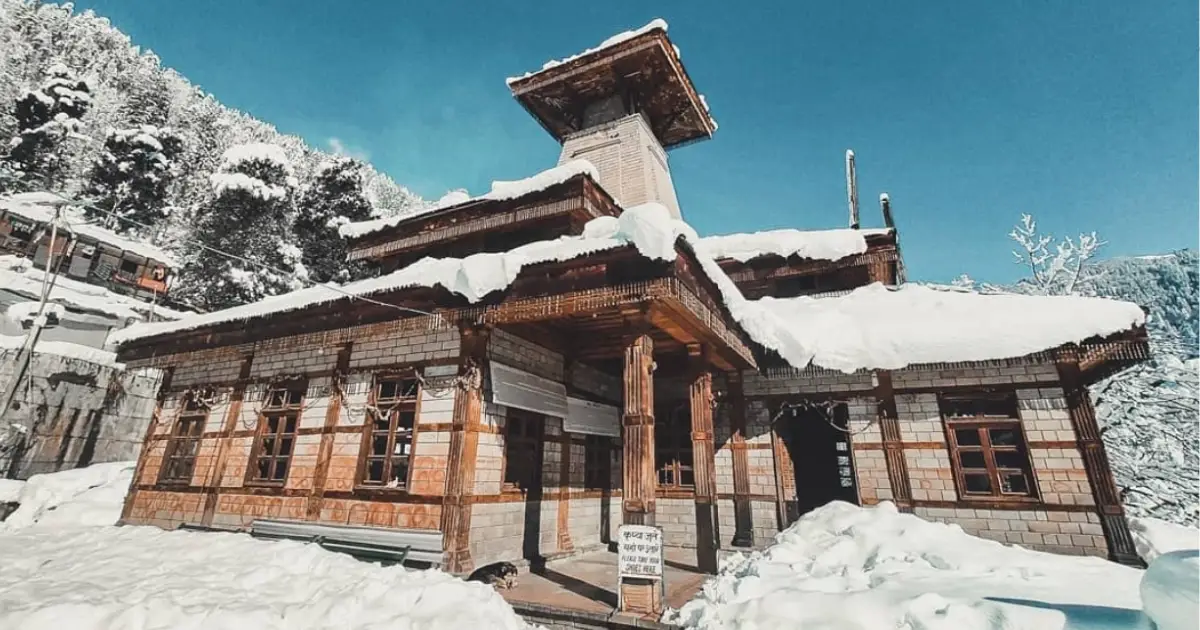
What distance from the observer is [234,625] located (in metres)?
4.89

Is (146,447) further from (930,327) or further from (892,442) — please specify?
(930,327)

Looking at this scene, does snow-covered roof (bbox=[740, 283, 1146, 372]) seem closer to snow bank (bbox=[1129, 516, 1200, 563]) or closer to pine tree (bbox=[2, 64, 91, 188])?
snow bank (bbox=[1129, 516, 1200, 563])

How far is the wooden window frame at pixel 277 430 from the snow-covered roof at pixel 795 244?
9078 mm

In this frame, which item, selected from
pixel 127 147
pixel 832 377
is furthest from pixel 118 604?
pixel 127 147

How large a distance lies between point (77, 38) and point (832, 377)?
8545cm

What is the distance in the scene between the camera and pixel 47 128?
3572 cm

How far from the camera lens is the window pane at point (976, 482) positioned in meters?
8.91

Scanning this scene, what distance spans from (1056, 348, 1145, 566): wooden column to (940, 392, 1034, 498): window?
0.74m

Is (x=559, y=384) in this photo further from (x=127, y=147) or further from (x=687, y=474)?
(x=127, y=147)

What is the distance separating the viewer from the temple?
7.32 metres

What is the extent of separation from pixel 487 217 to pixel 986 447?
10.5 metres

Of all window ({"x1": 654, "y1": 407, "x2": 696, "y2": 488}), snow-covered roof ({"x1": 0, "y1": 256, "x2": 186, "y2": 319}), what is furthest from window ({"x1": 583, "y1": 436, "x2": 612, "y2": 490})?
snow-covered roof ({"x1": 0, "y1": 256, "x2": 186, "y2": 319})

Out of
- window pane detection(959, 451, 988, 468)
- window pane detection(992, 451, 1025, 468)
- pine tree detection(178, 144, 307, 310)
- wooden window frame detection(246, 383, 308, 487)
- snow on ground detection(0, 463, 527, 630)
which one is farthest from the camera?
pine tree detection(178, 144, 307, 310)

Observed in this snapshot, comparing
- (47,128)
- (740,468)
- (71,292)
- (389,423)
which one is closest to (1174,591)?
(740,468)
